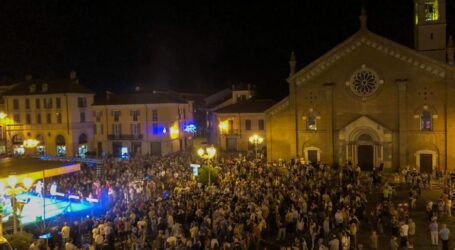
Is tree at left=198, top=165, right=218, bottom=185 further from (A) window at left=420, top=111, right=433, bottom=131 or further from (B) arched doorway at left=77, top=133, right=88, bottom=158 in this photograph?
(B) arched doorway at left=77, top=133, right=88, bottom=158

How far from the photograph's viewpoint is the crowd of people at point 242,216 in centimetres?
1744

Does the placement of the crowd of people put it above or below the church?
below

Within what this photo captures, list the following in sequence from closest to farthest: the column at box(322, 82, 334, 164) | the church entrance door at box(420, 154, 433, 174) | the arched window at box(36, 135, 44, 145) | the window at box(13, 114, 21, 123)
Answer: the church entrance door at box(420, 154, 433, 174) < the column at box(322, 82, 334, 164) < the arched window at box(36, 135, 44, 145) < the window at box(13, 114, 21, 123)

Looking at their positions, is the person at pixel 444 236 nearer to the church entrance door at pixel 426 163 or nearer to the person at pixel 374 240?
the person at pixel 374 240

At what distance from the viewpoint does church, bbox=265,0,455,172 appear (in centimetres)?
3183

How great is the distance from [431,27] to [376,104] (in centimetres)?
741

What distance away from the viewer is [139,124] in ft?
167

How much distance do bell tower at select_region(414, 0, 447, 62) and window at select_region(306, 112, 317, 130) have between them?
32.2ft

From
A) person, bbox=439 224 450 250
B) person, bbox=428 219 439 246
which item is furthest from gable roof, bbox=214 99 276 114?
person, bbox=439 224 450 250

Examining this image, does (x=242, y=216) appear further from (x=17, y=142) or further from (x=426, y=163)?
(x=17, y=142)

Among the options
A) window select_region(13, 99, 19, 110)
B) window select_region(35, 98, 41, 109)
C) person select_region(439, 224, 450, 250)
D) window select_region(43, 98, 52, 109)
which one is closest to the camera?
person select_region(439, 224, 450, 250)

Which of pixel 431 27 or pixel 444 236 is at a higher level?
pixel 431 27

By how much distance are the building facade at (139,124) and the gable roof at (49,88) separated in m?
3.15

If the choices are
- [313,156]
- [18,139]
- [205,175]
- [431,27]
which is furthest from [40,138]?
[431,27]
